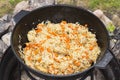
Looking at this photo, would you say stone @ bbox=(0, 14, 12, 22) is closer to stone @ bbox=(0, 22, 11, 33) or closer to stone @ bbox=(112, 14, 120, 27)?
stone @ bbox=(0, 22, 11, 33)

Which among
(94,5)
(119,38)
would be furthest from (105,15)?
(119,38)

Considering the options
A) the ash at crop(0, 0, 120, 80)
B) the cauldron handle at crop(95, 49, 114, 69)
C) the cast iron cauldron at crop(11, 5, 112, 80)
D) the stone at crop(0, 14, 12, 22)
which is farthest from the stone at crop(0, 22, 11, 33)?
the cauldron handle at crop(95, 49, 114, 69)

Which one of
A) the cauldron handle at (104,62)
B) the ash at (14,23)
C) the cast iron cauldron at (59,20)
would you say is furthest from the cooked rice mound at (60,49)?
the ash at (14,23)

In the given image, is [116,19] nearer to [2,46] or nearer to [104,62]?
[104,62]

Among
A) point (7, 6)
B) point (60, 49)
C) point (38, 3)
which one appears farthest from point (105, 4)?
point (60, 49)

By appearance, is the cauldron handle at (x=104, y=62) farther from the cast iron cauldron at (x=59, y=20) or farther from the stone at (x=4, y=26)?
the stone at (x=4, y=26)

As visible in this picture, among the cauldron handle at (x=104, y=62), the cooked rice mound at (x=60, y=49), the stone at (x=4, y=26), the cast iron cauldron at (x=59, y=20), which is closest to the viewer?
the cauldron handle at (x=104, y=62)

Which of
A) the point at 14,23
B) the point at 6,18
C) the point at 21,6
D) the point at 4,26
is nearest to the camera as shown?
the point at 14,23
